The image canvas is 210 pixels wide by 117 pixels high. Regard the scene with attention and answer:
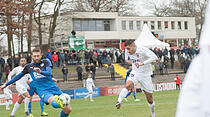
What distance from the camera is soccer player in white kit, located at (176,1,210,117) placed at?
6.15 ft

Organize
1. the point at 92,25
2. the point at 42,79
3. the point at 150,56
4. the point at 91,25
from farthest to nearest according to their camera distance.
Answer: the point at 92,25 < the point at 91,25 < the point at 150,56 < the point at 42,79

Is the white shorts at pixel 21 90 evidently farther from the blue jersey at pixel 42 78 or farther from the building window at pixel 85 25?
the building window at pixel 85 25

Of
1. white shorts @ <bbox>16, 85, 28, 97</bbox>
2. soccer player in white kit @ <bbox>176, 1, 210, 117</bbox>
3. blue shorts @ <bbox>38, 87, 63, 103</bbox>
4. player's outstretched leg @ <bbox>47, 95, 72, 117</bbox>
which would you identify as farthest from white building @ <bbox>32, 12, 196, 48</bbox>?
soccer player in white kit @ <bbox>176, 1, 210, 117</bbox>

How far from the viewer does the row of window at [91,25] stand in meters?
60.8

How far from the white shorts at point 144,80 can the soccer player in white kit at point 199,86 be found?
7.63 meters

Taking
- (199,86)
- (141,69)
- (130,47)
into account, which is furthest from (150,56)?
(199,86)

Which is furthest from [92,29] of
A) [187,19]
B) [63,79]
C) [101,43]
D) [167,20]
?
[63,79]

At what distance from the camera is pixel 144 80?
9.79 meters

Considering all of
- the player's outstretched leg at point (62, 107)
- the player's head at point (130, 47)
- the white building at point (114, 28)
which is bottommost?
the player's outstretched leg at point (62, 107)

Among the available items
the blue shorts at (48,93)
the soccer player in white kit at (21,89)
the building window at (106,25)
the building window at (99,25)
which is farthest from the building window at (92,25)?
the blue shorts at (48,93)

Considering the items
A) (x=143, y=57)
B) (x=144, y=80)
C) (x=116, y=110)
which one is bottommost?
(x=116, y=110)

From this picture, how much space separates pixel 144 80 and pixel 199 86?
309 inches

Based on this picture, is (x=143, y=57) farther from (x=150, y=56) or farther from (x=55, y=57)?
(x=55, y=57)

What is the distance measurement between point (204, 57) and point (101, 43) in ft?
207
